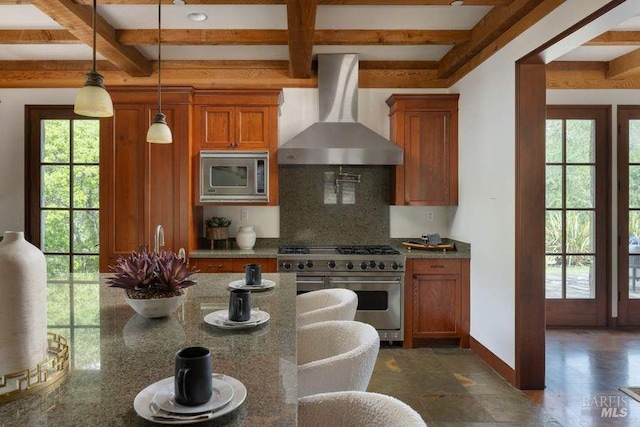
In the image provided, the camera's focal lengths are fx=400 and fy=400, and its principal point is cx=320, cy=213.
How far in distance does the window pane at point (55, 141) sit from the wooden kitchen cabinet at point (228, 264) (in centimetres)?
198

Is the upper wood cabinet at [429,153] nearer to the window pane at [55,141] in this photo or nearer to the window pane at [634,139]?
the window pane at [634,139]

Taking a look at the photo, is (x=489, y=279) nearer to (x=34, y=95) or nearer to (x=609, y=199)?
(x=609, y=199)

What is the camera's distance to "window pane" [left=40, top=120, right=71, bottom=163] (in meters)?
4.25

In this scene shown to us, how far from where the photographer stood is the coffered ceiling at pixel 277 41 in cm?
281

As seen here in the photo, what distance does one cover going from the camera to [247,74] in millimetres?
4125

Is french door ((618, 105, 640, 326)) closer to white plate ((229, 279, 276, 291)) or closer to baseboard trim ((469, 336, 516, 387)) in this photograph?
baseboard trim ((469, 336, 516, 387))

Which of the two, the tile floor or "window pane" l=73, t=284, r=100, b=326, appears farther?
the tile floor

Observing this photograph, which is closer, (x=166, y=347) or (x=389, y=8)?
(x=166, y=347)

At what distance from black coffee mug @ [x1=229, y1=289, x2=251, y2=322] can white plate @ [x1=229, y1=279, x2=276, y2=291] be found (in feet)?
1.76

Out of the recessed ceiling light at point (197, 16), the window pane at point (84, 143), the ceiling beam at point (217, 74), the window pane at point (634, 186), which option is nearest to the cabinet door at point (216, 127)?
the ceiling beam at point (217, 74)

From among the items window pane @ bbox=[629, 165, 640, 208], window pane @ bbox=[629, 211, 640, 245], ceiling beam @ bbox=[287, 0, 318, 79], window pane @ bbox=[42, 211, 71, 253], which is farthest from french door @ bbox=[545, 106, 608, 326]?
window pane @ bbox=[42, 211, 71, 253]

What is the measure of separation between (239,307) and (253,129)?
2.65 meters

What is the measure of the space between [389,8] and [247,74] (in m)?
1.72

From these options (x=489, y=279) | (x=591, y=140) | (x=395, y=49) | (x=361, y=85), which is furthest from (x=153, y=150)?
(x=591, y=140)
